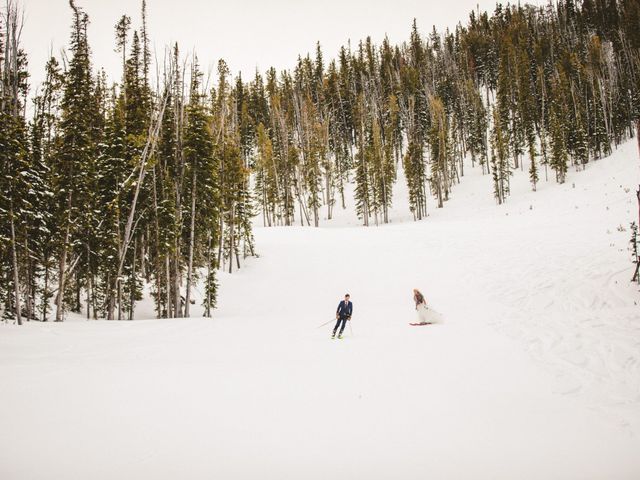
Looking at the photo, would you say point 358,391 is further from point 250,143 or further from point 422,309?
point 250,143

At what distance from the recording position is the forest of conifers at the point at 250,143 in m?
19.3

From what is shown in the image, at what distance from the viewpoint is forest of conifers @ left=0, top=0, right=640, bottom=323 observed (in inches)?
762

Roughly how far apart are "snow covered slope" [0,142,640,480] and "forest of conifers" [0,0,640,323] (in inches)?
301

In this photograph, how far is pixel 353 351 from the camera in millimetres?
10820

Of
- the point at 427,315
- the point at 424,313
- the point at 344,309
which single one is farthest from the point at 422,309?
the point at 344,309

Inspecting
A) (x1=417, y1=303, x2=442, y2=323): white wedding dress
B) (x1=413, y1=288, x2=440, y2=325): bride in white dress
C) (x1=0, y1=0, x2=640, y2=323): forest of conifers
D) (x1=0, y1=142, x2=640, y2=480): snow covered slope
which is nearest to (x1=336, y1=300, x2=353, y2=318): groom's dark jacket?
(x1=0, y1=142, x2=640, y2=480): snow covered slope

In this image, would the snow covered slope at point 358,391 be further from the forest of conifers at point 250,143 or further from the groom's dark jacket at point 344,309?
the forest of conifers at point 250,143

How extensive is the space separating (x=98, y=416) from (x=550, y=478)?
7.10 m

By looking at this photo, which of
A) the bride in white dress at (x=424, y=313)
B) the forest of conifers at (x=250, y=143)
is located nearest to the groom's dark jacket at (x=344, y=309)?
the bride in white dress at (x=424, y=313)

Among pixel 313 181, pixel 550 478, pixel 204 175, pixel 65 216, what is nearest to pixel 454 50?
pixel 313 181

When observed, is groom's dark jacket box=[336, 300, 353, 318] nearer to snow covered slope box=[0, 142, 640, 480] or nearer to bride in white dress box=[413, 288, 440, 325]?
snow covered slope box=[0, 142, 640, 480]

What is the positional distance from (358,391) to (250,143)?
71072mm

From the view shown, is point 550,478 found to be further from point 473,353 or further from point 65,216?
point 65,216

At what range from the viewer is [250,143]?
238 feet
